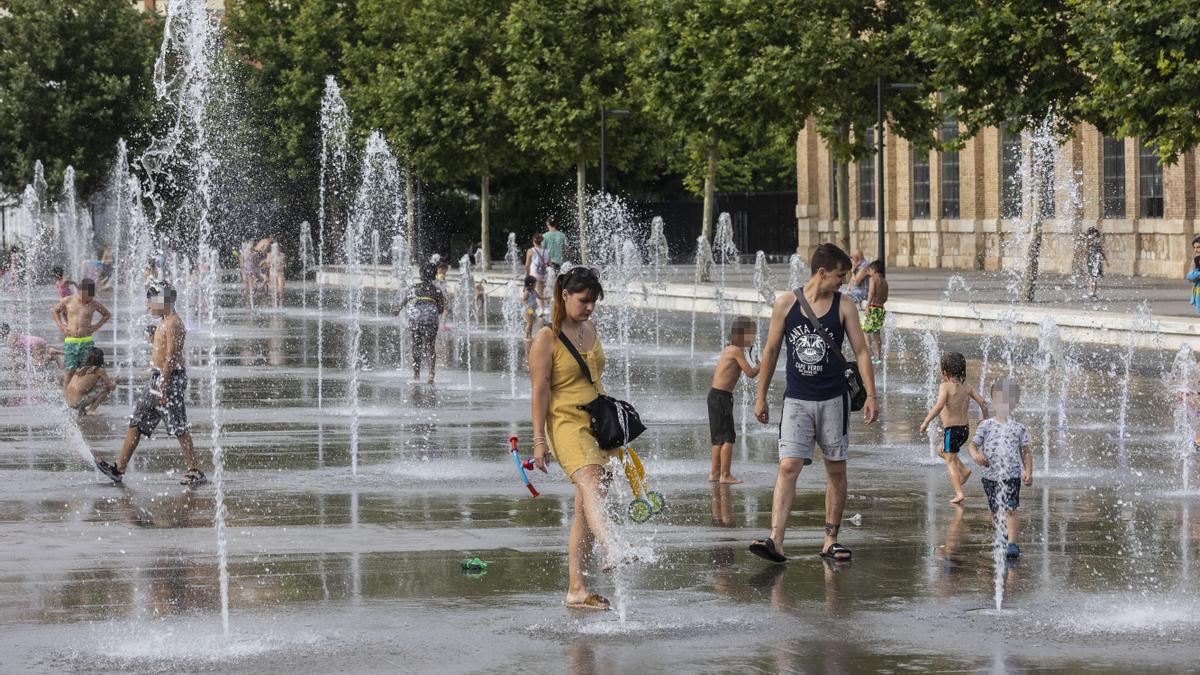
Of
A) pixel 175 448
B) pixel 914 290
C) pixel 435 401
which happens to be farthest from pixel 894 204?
pixel 175 448

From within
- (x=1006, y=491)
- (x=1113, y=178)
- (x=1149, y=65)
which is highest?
(x=1149, y=65)

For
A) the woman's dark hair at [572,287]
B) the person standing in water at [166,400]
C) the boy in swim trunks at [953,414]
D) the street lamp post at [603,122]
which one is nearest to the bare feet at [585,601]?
the woman's dark hair at [572,287]

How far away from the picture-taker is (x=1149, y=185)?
4728 cm

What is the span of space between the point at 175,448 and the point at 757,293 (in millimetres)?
25411

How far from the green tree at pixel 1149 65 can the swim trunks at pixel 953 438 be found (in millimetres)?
14970

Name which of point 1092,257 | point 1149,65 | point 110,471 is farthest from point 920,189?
point 110,471

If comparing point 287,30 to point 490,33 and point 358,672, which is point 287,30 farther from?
point 358,672

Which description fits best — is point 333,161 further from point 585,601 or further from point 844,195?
point 585,601

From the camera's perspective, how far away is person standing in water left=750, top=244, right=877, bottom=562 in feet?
32.2

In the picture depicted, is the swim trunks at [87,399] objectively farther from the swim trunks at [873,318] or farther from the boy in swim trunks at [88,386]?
the swim trunks at [873,318]

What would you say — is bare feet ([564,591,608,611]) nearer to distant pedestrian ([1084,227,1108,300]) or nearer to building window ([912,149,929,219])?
distant pedestrian ([1084,227,1108,300])

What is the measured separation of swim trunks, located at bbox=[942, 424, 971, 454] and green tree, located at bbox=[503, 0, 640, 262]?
135 ft

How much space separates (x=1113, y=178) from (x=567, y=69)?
14800mm

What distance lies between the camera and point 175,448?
15.7 meters
